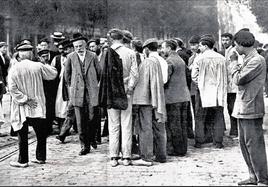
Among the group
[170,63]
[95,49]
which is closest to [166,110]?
[170,63]

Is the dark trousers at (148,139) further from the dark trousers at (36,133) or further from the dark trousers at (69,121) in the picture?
the dark trousers at (69,121)

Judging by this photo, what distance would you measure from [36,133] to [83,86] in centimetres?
142

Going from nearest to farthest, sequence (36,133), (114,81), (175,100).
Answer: (114,81)
(36,133)
(175,100)

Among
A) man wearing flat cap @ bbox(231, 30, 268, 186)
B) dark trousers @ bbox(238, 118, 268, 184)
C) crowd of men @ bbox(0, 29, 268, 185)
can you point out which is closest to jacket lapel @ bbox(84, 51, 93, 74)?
crowd of men @ bbox(0, 29, 268, 185)

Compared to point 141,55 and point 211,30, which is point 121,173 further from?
point 211,30

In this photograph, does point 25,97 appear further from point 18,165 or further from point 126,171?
point 126,171

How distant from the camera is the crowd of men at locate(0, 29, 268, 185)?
6738 millimetres

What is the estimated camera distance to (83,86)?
942cm

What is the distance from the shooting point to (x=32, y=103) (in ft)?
27.0

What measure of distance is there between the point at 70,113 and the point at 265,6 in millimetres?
10645

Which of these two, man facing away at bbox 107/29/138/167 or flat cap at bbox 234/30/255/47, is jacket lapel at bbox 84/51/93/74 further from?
flat cap at bbox 234/30/255/47

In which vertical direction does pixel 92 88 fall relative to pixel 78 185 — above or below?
above

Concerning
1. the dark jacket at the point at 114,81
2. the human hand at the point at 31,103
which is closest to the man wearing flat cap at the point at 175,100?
the dark jacket at the point at 114,81

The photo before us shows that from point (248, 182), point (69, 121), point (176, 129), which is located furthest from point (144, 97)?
point (69, 121)
